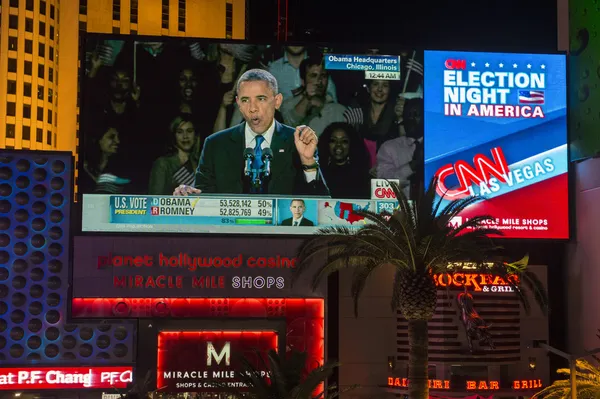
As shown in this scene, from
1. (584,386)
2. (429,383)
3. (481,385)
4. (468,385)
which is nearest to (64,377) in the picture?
(429,383)

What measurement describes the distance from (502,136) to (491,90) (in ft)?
7.31

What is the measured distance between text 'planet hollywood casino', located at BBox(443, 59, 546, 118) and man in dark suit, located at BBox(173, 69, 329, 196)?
7125 millimetres

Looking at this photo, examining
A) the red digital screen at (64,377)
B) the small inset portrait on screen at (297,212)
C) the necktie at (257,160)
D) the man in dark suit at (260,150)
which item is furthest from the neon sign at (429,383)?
the red digital screen at (64,377)

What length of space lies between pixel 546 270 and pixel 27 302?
24.2 m

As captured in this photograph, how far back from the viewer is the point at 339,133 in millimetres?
46719

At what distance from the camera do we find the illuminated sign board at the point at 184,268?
4538 cm

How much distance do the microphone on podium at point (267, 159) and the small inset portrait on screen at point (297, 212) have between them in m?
1.53

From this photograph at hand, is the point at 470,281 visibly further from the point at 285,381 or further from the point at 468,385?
the point at 285,381

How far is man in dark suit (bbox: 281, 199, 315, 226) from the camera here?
152ft

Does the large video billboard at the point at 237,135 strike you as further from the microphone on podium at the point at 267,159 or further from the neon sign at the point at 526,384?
the neon sign at the point at 526,384

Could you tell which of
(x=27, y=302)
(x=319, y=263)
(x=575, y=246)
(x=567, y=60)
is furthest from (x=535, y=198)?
(x=27, y=302)

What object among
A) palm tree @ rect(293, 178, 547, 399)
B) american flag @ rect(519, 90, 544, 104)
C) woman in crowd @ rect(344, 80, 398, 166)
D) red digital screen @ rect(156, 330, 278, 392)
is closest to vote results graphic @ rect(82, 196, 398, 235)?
woman in crowd @ rect(344, 80, 398, 166)

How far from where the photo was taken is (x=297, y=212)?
4634 cm

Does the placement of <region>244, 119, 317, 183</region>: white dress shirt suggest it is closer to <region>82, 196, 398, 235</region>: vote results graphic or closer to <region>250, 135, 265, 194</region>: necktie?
<region>250, 135, 265, 194</region>: necktie
